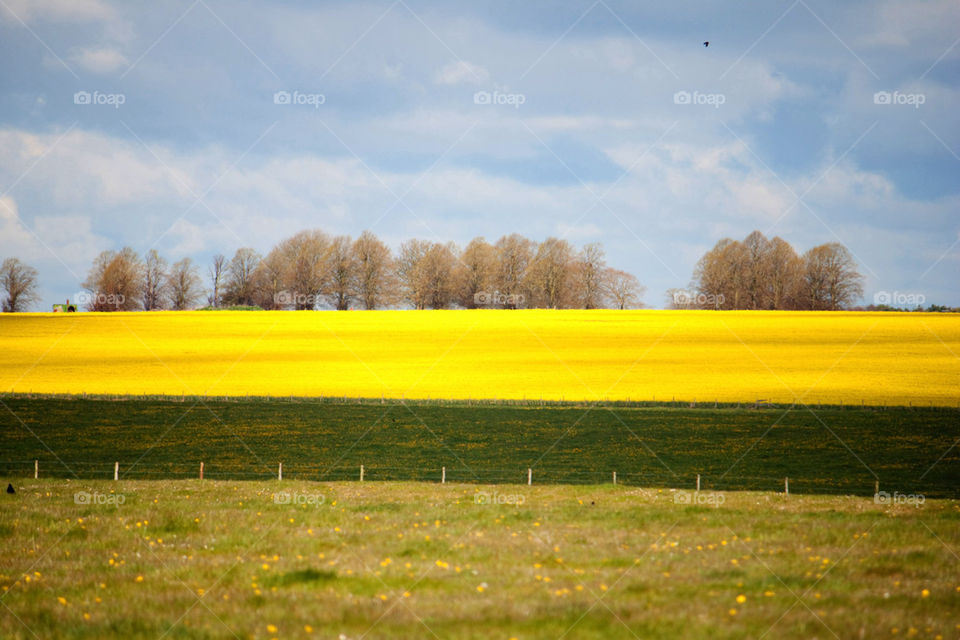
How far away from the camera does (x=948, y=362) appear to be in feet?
198

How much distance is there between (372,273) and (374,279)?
4.19ft

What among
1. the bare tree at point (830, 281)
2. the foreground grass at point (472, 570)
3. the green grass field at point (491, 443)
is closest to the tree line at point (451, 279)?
the bare tree at point (830, 281)

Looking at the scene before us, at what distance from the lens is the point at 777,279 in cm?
11075

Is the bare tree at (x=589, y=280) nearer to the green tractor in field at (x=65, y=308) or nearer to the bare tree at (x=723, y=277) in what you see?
the bare tree at (x=723, y=277)

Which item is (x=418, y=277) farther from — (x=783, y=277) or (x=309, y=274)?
(x=783, y=277)

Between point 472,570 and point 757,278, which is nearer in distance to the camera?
point 472,570

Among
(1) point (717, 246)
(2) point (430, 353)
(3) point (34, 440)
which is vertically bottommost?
(3) point (34, 440)

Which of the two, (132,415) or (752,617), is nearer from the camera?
(752,617)

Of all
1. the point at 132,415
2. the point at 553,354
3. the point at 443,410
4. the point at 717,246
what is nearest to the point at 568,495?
the point at 443,410

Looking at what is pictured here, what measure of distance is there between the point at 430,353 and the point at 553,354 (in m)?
11.5

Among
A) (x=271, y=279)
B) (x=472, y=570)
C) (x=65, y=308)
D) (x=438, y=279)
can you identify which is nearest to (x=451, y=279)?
(x=438, y=279)

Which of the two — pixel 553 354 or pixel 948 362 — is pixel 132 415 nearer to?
pixel 553 354

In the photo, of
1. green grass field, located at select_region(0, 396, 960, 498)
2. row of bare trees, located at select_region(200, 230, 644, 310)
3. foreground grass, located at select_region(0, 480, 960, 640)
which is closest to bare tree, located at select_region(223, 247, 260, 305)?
row of bare trees, located at select_region(200, 230, 644, 310)

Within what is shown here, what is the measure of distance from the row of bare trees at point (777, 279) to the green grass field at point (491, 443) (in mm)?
65889
